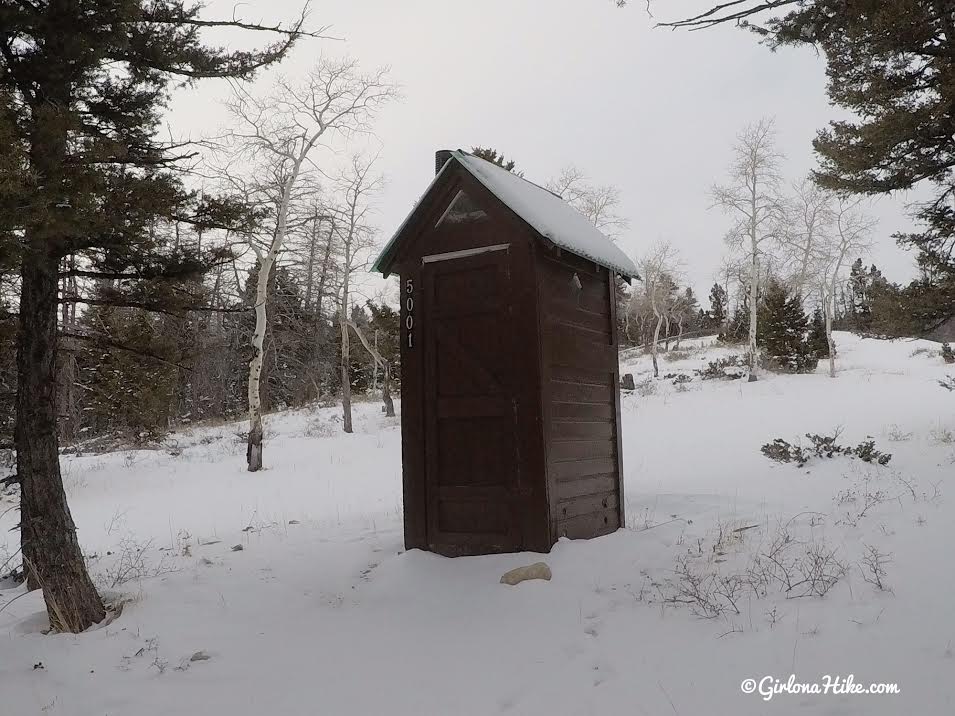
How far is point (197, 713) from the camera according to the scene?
3715 millimetres

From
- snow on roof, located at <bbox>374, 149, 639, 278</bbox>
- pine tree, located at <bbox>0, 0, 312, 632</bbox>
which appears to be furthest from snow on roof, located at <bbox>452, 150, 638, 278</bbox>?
pine tree, located at <bbox>0, 0, 312, 632</bbox>

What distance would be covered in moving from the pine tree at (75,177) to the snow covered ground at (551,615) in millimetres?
987

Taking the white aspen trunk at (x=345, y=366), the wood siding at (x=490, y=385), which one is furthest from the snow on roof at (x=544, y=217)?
the white aspen trunk at (x=345, y=366)

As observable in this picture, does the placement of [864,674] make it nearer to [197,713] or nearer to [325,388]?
[197,713]

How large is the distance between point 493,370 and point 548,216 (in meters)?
1.73

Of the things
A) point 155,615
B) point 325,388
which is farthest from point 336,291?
point 155,615

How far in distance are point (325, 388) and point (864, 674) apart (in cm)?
3291

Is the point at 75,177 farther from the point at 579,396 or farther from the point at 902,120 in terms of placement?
the point at 902,120

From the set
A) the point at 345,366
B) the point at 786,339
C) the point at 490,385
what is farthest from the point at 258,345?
the point at 786,339

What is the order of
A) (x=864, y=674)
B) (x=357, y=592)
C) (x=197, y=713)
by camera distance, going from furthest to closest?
(x=357, y=592) < (x=197, y=713) < (x=864, y=674)

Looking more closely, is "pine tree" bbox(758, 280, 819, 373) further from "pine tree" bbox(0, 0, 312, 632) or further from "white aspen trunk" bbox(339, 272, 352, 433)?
"pine tree" bbox(0, 0, 312, 632)

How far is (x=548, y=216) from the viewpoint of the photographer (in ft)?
20.9

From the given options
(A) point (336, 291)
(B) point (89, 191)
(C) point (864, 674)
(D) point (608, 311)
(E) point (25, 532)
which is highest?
(A) point (336, 291)

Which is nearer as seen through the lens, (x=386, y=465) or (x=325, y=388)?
(x=386, y=465)
